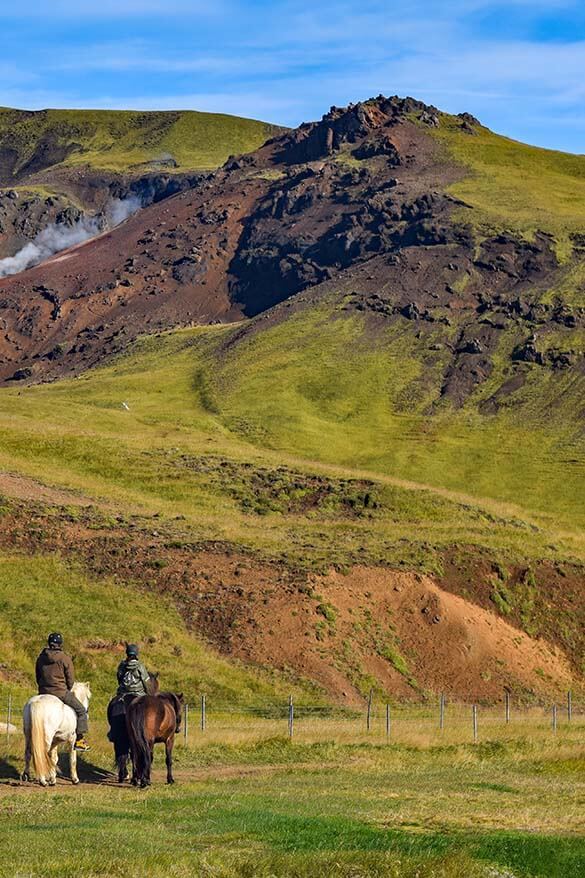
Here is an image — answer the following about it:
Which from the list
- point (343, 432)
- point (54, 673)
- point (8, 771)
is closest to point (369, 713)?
point (8, 771)

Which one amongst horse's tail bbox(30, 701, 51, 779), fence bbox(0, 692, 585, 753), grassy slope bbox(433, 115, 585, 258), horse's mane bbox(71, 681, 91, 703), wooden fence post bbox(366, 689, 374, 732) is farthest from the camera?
grassy slope bbox(433, 115, 585, 258)

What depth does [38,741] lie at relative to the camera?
26.8 m

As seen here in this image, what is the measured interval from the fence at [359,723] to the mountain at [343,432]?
3.24m

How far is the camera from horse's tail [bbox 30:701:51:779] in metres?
26.8

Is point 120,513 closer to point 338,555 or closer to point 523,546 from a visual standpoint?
point 338,555

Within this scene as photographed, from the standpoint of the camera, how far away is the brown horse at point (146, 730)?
2742 centimetres

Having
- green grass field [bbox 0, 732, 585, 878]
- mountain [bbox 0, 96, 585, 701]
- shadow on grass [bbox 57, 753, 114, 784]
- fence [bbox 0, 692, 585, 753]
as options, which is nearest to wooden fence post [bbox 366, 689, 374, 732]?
fence [bbox 0, 692, 585, 753]

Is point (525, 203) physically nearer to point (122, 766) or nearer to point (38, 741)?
point (122, 766)

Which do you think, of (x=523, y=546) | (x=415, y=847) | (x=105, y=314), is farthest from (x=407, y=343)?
(x=415, y=847)

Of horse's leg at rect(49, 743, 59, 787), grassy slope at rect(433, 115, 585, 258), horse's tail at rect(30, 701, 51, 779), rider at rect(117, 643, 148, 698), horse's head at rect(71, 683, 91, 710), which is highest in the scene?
grassy slope at rect(433, 115, 585, 258)

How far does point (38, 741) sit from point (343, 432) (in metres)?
94.2

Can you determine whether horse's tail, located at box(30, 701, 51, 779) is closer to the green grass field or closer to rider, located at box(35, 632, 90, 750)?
the green grass field

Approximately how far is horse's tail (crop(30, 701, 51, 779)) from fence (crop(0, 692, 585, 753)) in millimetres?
4244

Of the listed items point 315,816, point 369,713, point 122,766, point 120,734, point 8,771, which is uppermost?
point 120,734
